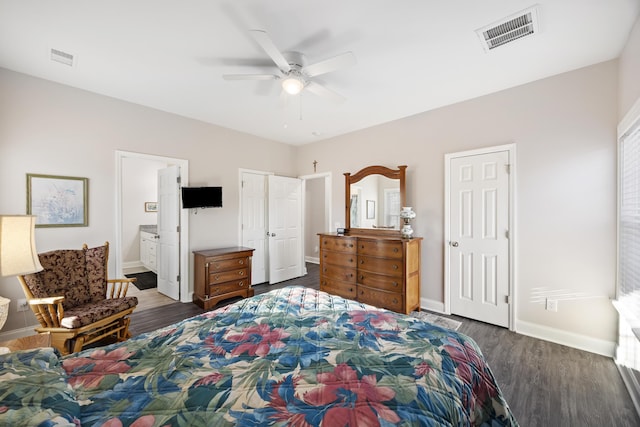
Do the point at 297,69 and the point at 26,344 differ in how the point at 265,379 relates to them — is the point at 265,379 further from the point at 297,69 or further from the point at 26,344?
the point at 297,69

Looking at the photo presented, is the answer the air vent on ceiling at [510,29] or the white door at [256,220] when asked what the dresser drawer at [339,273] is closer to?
the white door at [256,220]

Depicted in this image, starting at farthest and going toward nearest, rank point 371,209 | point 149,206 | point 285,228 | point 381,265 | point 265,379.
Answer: point 149,206 → point 285,228 → point 371,209 → point 381,265 → point 265,379

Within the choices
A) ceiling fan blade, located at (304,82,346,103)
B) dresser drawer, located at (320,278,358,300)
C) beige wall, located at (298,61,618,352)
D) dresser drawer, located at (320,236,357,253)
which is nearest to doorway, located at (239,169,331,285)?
dresser drawer, located at (320,236,357,253)

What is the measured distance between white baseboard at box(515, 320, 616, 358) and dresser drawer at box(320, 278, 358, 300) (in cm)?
193

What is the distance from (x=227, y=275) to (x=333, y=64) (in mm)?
3148

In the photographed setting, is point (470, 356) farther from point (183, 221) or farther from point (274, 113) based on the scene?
point (183, 221)

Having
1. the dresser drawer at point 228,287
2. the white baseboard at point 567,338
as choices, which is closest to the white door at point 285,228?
the dresser drawer at point 228,287

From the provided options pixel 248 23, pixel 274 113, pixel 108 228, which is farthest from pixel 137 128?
pixel 248 23

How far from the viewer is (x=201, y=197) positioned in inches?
156

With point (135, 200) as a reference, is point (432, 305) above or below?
below

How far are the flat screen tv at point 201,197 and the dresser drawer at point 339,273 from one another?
192 cm

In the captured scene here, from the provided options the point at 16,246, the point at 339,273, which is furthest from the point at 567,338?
the point at 16,246

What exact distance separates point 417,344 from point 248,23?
2422 mm

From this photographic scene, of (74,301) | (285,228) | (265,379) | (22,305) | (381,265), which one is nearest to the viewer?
(265,379)
